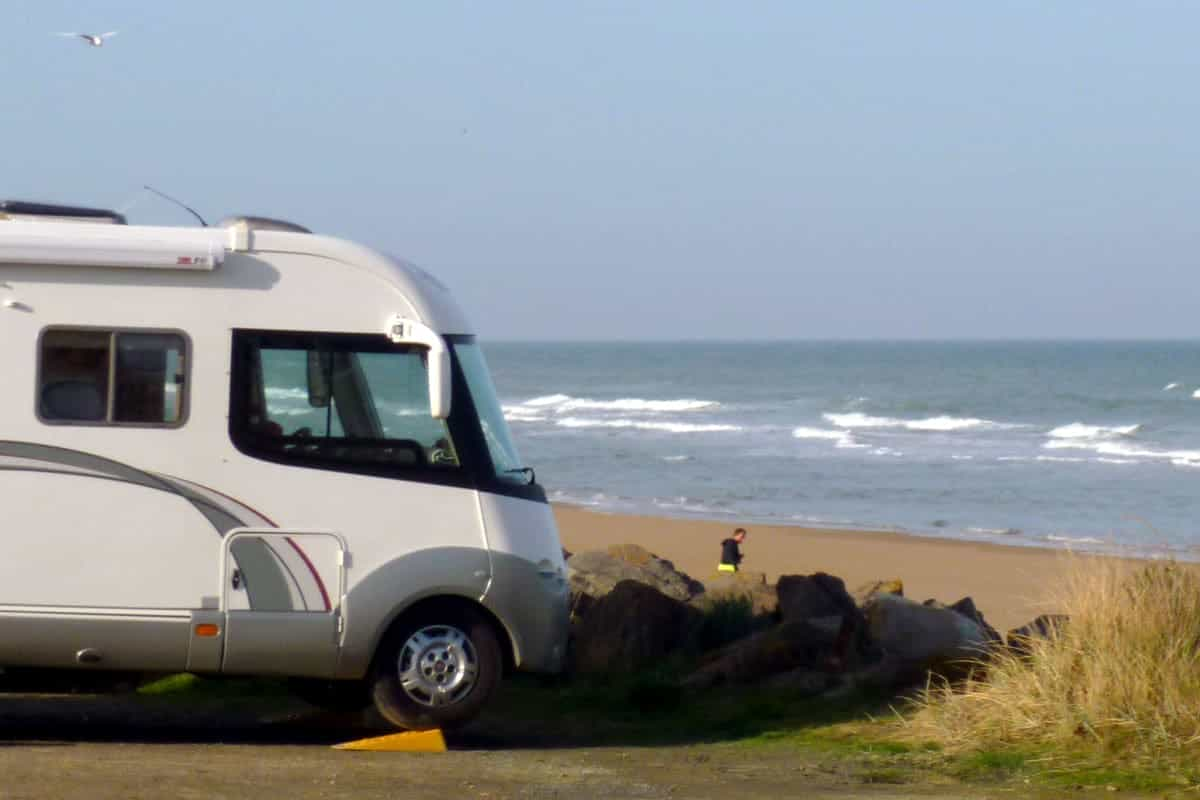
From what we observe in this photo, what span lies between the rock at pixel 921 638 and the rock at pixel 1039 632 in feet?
0.61

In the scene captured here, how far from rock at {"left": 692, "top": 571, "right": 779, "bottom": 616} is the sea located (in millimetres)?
2629

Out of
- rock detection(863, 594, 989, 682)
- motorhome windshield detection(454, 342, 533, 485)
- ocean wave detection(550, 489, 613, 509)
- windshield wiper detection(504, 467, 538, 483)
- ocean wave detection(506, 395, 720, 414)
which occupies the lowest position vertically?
rock detection(863, 594, 989, 682)

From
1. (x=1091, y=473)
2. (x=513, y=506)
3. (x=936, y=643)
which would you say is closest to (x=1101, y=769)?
(x=936, y=643)

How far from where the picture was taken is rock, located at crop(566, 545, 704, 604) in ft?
42.6

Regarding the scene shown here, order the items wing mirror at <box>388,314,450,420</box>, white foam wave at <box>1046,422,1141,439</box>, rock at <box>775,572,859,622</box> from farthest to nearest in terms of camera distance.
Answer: white foam wave at <box>1046,422,1141,439</box> → rock at <box>775,572,859,622</box> → wing mirror at <box>388,314,450,420</box>

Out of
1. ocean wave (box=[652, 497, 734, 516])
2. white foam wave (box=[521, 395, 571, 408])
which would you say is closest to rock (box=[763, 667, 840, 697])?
ocean wave (box=[652, 497, 734, 516])

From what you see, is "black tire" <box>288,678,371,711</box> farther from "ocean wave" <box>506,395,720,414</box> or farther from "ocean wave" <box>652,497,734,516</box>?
"ocean wave" <box>506,395,720,414</box>

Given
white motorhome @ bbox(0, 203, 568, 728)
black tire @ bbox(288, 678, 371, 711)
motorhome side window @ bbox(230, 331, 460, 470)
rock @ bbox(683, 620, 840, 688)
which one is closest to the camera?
white motorhome @ bbox(0, 203, 568, 728)

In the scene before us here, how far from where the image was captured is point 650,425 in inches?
2201

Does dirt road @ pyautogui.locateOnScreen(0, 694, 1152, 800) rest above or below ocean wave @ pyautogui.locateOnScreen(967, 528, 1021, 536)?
below

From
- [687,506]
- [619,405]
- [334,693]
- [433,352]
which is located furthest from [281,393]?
[619,405]

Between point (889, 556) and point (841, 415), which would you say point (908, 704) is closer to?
point (889, 556)

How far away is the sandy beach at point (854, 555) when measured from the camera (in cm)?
1941

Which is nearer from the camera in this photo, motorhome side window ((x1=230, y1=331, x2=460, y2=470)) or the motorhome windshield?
motorhome side window ((x1=230, y1=331, x2=460, y2=470))
